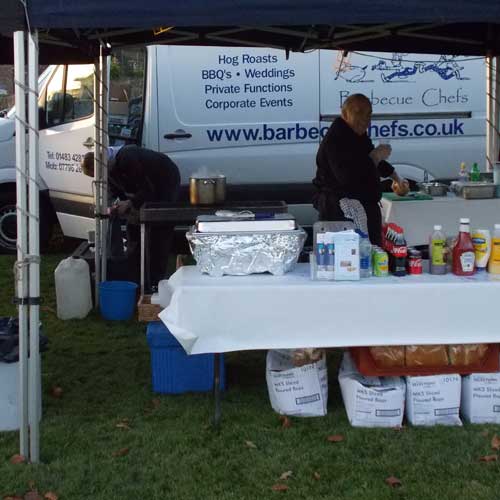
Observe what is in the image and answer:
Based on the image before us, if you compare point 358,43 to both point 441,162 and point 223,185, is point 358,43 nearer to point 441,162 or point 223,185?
point 223,185

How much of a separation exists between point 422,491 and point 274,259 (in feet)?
4.03

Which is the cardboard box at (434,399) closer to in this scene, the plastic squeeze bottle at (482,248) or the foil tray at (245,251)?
the plastic squeeze bottle at (482,248)

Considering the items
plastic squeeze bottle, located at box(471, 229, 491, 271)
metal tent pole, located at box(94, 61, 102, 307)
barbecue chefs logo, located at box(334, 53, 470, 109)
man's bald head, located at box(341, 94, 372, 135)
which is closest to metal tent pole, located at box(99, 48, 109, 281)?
metal tent pole, located at box(94, 61, 102, 307)

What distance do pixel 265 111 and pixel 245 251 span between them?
3854 millimetres

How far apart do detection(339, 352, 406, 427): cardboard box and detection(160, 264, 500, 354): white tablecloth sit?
0.25 metres

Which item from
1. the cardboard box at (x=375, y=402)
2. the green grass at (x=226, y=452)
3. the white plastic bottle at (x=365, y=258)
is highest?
the white plastic bottle at (x=365, y=258)

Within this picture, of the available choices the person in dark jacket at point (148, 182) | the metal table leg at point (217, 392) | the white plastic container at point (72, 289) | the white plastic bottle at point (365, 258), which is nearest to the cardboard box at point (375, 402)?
the white plastic bottle at point (365, 258)

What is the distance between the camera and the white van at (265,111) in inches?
292

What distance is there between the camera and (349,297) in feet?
12.2

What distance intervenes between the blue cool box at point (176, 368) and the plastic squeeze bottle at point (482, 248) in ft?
4.50

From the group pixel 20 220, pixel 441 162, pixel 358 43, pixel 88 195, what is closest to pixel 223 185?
pixel 358 43

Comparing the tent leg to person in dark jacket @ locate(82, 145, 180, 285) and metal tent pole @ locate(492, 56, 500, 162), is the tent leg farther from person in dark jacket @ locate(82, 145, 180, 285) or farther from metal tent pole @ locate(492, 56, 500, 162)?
person in dark jacket @ locate(82, 145, 180, 285)

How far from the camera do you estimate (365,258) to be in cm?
385

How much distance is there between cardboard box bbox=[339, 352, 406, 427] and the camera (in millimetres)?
3840
